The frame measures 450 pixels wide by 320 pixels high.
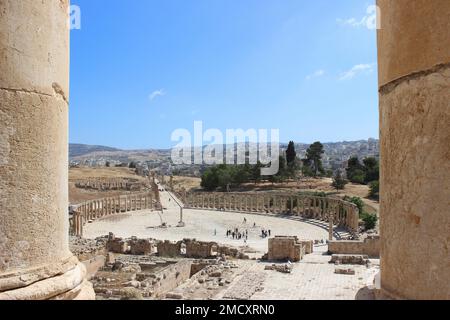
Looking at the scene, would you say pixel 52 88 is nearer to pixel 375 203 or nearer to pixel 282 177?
pixel 375 203

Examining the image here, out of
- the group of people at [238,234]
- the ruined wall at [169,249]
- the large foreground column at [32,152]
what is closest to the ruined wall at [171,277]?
the ruined wall at [169,249]

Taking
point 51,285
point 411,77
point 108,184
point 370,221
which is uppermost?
point 411,77

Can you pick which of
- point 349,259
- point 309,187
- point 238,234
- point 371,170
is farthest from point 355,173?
point 349,259

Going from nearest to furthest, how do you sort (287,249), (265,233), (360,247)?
(287,249)
(360,247)
(265,233)

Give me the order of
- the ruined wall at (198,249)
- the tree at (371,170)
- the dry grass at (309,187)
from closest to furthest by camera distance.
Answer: the ruined wall at (198,249) < the dry grass at (309,187) < the tree at (371,170)

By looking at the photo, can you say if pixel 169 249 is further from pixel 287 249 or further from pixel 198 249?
pixel 287 249

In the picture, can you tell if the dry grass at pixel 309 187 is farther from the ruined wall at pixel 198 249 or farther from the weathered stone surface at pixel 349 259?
the weathered stone surface at pixel 349 259

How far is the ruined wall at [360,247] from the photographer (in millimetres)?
31461

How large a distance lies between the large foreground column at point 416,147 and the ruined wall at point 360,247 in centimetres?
2980

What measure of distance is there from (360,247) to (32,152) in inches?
1202

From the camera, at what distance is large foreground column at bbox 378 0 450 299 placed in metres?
2.73

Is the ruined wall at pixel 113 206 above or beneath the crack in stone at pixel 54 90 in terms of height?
beneath

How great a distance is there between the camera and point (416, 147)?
2889 mm
